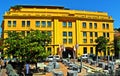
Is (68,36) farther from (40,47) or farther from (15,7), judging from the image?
(40,47)

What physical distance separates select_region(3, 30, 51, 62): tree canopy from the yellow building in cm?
3807

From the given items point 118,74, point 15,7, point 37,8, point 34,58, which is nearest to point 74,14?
point 37,8

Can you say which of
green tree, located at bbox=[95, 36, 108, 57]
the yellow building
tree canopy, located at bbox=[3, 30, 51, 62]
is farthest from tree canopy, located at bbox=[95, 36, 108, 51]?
tree canopy, located at bbox=[3, 30, 51, 62]

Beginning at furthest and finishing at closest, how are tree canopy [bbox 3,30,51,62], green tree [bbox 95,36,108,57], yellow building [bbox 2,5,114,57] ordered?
yellow building [bbox 2,5,114,57], green tree [bbox 95,36,108,57], tree canopy [bbox 3,30,51,62]

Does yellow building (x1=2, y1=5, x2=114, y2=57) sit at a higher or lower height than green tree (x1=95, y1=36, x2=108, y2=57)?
higher

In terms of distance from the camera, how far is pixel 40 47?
38438 millimetres

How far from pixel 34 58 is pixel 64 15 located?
43.8 meters

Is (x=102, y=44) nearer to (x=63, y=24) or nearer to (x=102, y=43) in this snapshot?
(x=102, y=43)

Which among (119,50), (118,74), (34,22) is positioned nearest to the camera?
(118,74)

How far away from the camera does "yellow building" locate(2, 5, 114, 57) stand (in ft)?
259

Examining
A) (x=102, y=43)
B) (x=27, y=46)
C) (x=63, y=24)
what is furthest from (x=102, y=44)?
(x=27, y=46)

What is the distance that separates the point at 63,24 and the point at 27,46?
44.4 meters

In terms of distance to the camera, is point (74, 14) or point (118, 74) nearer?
point (118, 74)

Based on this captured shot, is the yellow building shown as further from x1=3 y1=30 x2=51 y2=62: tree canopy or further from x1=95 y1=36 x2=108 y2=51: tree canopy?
x1=3 y1=30 x2=51 y2=62: tree canopy
